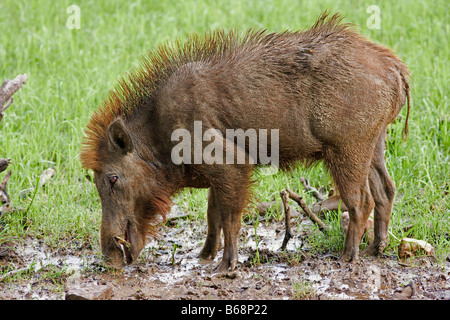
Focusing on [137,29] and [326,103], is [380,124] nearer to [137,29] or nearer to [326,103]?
[326,103]

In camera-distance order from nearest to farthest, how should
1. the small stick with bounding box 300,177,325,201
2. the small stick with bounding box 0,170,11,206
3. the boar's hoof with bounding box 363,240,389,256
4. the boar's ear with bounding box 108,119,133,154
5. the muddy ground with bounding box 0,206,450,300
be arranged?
the muddy ground with bounding box 0,206,450,300 → the boar's ear with bounding box 108,119,133,154 → the boar's hoof with bounding box 363,240,389,256 → the small stick with bounding box 0,170,11,206 → the small stick with bounding box 300,177,325,201

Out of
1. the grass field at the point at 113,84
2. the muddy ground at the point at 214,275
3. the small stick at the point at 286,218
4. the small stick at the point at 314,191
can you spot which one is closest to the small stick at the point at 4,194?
the grass field at the point at 113,84

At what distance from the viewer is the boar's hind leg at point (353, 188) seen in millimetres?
5102

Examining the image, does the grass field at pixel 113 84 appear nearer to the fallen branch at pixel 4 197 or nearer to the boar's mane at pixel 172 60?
the fallen branch at pixel 4 197

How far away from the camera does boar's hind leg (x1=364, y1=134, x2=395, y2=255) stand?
212 inches

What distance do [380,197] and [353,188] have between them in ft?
1.31

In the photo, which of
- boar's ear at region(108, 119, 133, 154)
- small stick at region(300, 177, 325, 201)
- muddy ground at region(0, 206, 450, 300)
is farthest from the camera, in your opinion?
small stick at region(300, 177, 325, 201)

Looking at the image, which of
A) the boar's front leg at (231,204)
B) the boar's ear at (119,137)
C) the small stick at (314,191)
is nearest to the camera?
the boar's ear at (119,137)

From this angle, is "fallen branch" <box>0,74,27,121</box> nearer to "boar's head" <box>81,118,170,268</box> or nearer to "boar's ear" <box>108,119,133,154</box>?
"boar's head" <box>81,118,170,268</box>

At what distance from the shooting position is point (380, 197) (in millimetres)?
5430

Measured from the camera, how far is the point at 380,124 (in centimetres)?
511

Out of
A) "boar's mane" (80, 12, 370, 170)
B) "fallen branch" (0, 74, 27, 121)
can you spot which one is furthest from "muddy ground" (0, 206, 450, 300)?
"fallen branch" (0, 74, 27, 121)

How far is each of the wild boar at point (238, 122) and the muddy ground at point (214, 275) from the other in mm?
220

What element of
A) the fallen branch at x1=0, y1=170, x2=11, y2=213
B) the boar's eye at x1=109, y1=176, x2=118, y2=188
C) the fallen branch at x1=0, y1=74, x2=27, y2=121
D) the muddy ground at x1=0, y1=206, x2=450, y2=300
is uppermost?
the fallen branch at x1=0, y1=74, x2=27, y2=121
